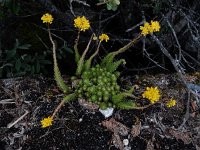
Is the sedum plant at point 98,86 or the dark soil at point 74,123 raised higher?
the sedum plant at point 98,86

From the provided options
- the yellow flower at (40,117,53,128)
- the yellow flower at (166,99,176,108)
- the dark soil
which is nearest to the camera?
the yellow flower at (40,117,53,128)

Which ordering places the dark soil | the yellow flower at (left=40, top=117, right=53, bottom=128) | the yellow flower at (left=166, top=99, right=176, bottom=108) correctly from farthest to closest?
the yellow flower at (left=166, top=99, right=176, bottom=108)
the dark soil
the yellow flower at (left=40, top=117, right=53, bottom=128)

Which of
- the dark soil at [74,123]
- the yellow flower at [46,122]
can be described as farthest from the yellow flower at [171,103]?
the yellow flower at [46,122]

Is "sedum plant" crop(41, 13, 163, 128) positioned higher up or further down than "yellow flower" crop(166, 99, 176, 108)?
higher up

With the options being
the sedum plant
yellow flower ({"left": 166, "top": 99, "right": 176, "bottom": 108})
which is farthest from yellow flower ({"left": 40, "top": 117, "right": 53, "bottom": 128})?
yellow flower ({"left": 166, "top": 99, "right": 176, "bottom": 108})

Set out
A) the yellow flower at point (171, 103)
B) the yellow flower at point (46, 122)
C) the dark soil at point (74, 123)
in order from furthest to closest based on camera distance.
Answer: the yellow flower at point (171, 103), the dark soil at point (74, 123), the yellow flower at point (46, 122)

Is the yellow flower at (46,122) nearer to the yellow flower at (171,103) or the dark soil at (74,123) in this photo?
the dark soil at (74,123)

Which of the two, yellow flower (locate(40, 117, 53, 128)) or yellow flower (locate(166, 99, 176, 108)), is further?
yellow flower (locate(166, 99, 176, 108))

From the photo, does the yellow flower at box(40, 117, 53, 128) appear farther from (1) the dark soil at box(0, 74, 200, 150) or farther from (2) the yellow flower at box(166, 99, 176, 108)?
(2) the yellow flower at box(166, 99, 176, 108)

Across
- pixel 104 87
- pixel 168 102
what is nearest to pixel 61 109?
pixel 104 87

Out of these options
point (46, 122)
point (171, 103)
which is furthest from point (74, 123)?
point (171, 103)
